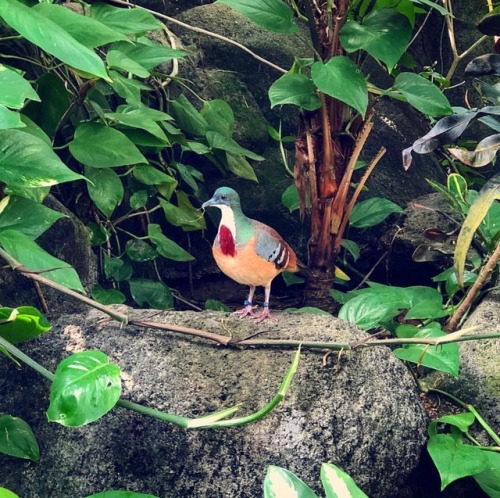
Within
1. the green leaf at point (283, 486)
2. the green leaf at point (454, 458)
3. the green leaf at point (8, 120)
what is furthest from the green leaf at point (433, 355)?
the green leaf at point (8, 120)

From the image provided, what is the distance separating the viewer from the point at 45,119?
2.11 meters

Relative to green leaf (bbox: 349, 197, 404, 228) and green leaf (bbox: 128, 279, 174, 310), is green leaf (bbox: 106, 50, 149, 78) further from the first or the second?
green leaf (bbox: 349, 197, 404, 228)

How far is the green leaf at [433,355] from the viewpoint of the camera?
1.83 meters

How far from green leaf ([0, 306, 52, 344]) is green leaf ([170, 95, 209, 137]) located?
4.09 ft

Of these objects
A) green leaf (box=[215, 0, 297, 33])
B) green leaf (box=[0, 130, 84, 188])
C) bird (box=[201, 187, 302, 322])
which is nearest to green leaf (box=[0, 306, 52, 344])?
green leaf (box=[0, 130, 84, 188])

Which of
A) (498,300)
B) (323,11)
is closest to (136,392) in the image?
(498,300)

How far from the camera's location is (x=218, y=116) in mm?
2742

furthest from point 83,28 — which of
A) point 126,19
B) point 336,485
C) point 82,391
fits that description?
point 336,485

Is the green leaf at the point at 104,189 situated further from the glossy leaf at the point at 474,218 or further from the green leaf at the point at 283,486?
the green leaf at the point at 283,486

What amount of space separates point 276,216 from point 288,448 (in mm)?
1514

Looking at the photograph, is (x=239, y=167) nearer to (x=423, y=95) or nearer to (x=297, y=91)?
(x=297, y=91)

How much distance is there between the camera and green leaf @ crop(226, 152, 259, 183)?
279 centimetres

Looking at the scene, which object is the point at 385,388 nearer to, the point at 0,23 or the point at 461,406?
the point at 461,406

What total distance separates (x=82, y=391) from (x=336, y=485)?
50 centimetres
